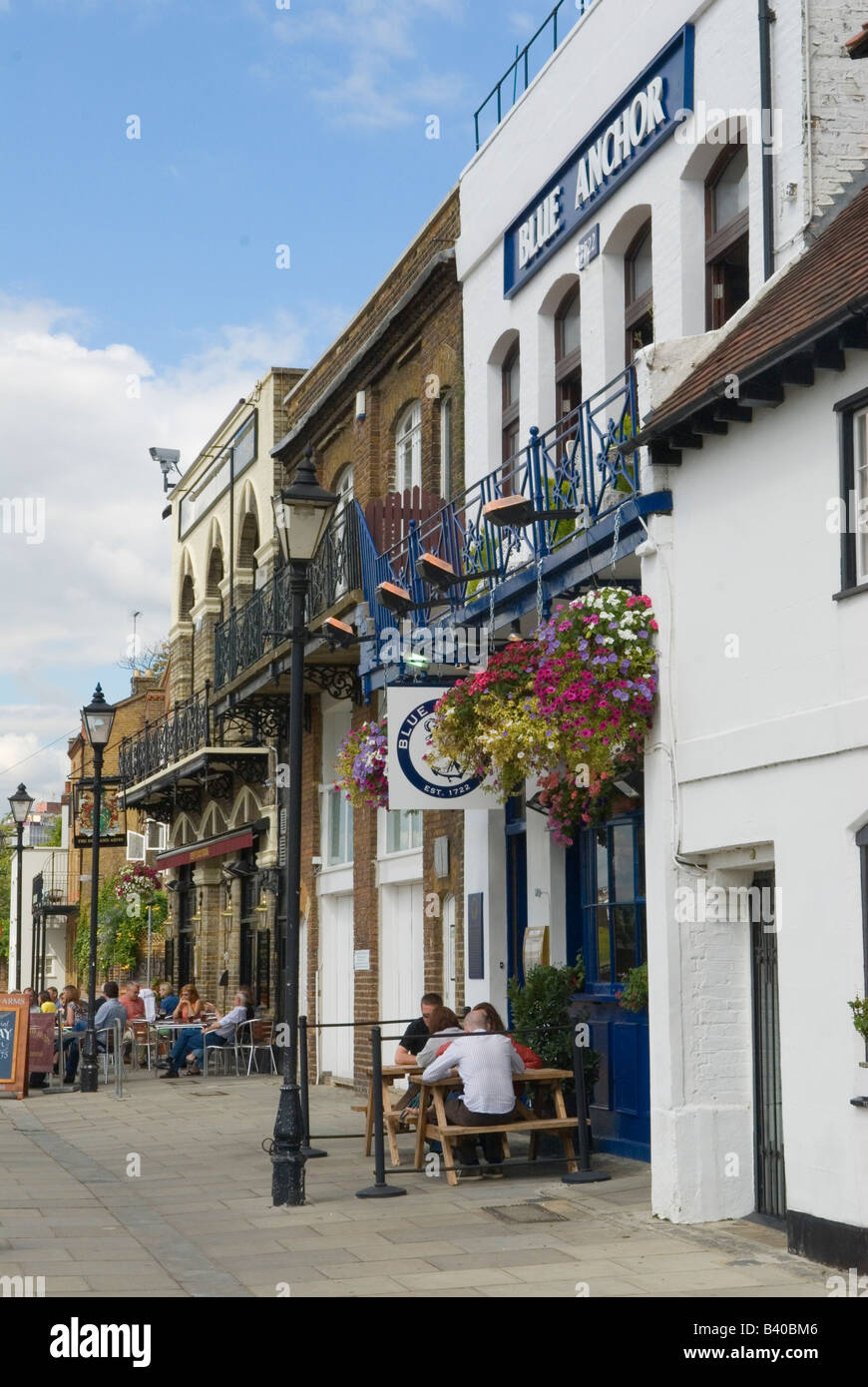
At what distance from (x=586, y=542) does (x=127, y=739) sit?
2295 centimetres

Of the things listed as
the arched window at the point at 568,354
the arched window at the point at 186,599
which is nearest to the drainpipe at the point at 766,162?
the arched window at the point at 568,354

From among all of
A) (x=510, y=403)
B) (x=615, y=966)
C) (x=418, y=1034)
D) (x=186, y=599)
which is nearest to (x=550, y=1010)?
(x=615, y=966)

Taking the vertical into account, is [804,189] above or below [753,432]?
above

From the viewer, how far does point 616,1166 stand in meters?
12.4

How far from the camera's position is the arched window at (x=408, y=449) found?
757 inches

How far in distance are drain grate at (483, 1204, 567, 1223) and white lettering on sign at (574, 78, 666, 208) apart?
25.4ft

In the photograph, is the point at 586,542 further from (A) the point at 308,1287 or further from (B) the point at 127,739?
(B) the point at 127,739

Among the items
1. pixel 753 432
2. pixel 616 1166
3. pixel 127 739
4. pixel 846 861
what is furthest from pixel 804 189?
pixel 127 739

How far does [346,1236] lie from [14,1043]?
12.6 metres

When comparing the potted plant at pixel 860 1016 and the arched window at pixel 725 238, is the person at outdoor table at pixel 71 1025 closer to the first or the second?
the arched window at pixel 725 238

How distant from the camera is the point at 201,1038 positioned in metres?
24.0

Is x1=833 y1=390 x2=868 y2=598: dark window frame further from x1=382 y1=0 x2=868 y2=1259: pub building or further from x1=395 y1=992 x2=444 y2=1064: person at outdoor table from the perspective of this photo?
x1=395 y1=992 x2=444 y2=1064: person at outdoor table

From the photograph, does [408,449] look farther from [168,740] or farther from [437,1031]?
[168,740]
